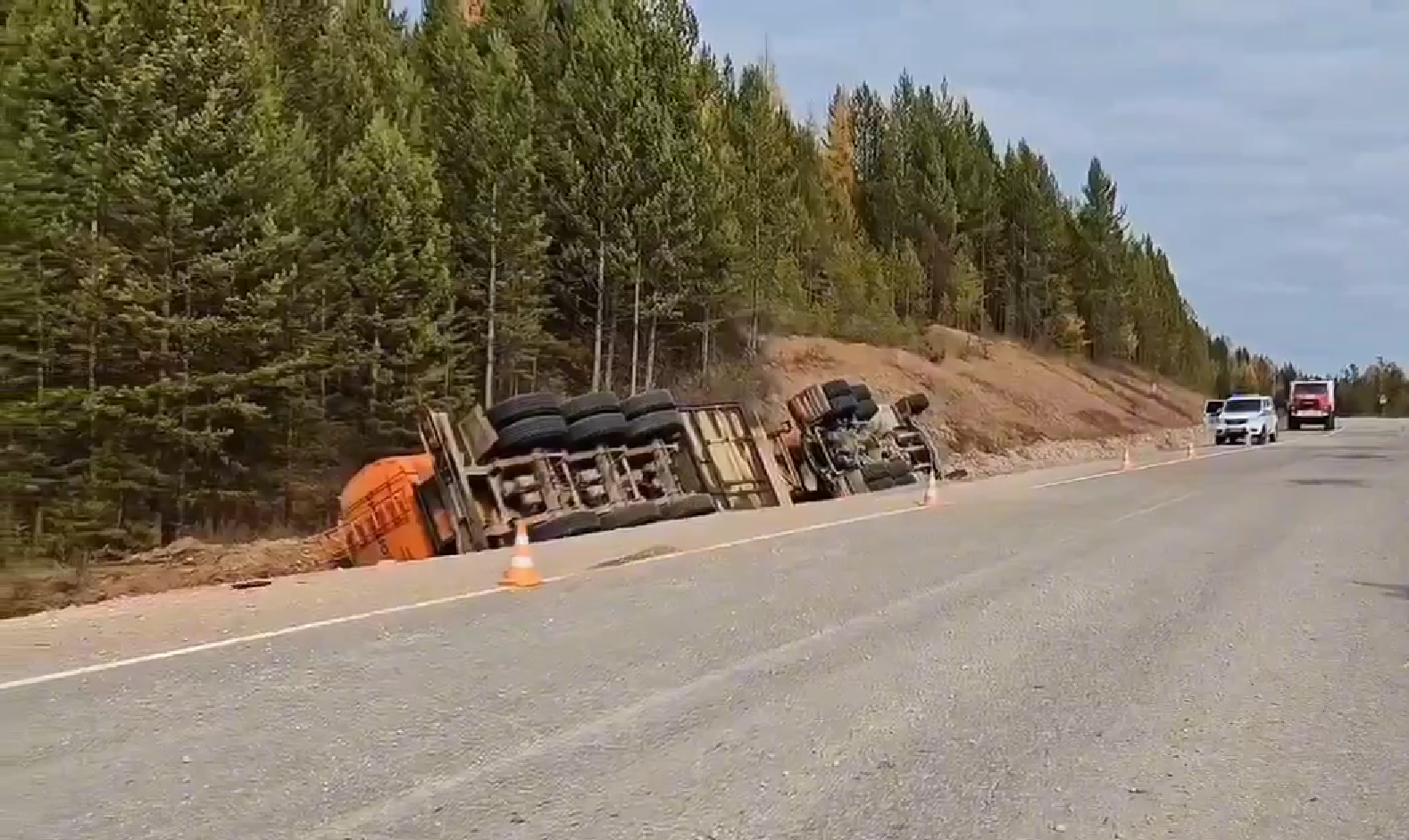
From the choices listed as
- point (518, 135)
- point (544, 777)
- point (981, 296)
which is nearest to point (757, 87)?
point (518, 135)

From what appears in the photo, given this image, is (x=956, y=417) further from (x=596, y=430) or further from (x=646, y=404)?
(x=596, y=430)

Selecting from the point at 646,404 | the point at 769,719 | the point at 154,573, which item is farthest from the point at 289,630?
the point at 646,404

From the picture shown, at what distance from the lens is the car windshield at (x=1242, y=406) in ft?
176

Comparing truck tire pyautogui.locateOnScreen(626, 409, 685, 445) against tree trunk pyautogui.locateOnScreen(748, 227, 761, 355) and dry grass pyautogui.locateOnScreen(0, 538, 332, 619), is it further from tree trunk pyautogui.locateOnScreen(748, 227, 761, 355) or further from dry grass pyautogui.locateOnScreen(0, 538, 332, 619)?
tree trunk pyautogui.locateOnScreen(748, 227, 761, 355)

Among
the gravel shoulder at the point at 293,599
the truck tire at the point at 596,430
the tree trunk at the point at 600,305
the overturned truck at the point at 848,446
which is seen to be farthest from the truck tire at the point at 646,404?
the tree trunk at the point at 600,305

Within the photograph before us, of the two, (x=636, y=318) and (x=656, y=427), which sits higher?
(x=636, y=318)

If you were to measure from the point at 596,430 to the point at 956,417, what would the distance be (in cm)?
3531

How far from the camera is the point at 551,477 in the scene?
1873 centimetres

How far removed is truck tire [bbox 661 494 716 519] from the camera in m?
20.6

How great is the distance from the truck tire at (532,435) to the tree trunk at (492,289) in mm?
16398

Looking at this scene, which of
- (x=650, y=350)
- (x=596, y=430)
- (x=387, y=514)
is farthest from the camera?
(x=650, y=350)

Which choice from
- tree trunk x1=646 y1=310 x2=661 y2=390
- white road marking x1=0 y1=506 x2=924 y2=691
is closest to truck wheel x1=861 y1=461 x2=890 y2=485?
white road marking x1=0 y1=506 x2=924 y2=691

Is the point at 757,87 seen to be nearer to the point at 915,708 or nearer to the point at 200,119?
the point at 200,119

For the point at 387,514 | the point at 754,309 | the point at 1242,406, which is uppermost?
the point at 754,309
